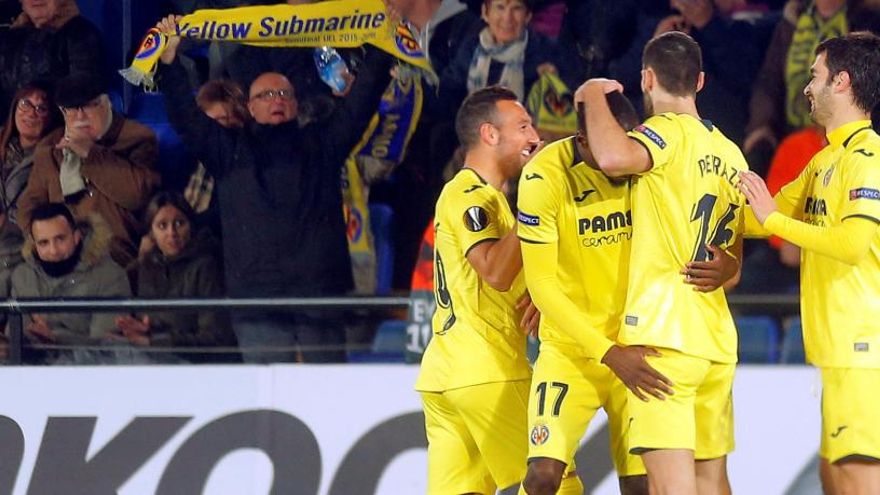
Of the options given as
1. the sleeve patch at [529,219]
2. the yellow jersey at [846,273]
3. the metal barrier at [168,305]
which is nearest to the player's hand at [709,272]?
the yellow jersey at [846,273]

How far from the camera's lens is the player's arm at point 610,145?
4.74 metres

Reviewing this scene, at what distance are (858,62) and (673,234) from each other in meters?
0.87

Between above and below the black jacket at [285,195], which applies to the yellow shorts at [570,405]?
below

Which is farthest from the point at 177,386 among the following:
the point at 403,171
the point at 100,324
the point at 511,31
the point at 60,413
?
the point at 511,31

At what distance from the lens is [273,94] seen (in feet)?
27.0

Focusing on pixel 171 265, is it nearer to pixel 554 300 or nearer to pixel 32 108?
pixel 32 108

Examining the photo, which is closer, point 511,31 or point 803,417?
point 803,417

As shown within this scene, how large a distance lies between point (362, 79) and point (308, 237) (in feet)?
2.94

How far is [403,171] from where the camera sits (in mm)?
8336

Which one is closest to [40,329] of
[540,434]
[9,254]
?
[9,254]

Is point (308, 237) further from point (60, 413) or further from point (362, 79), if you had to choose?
point (60, 413)

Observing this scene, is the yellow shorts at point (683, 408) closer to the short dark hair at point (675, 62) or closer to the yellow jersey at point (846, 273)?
the yellow jersey at point (846, 273)

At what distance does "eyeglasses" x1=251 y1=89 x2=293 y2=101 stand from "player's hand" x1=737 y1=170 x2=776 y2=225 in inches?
148

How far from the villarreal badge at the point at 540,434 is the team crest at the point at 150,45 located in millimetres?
4243
